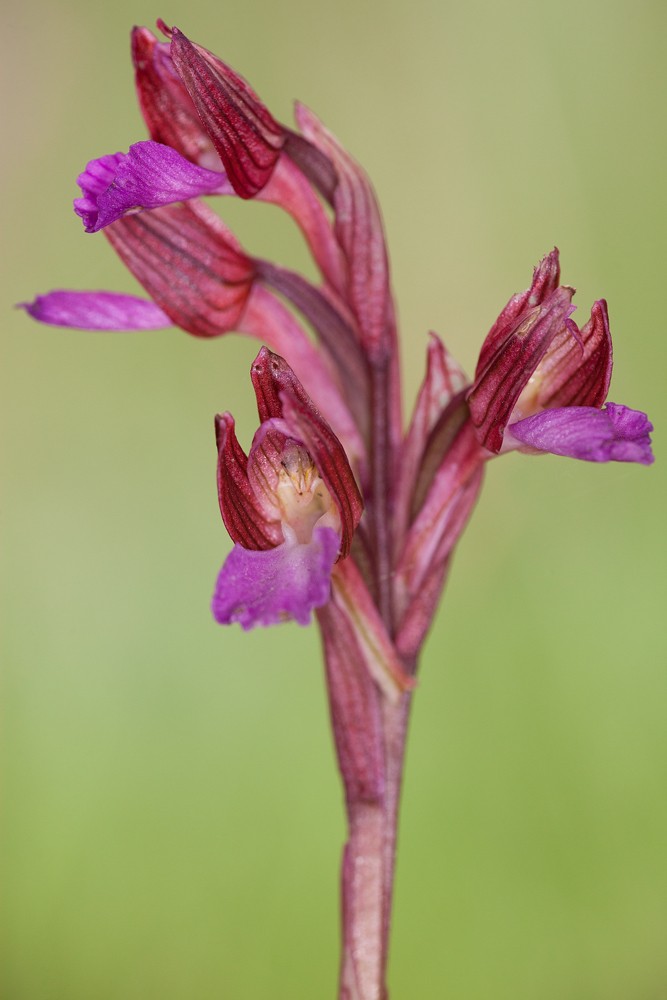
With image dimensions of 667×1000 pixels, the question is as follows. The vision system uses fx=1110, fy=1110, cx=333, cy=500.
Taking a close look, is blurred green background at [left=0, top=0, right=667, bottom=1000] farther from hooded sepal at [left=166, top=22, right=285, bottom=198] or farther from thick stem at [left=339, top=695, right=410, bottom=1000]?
hooded sepal at [left=166, top=22, right=285, bottom=198]

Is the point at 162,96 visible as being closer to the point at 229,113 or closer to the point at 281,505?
the point at 229,113

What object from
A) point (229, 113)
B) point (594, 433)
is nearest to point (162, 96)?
point (229, 113)

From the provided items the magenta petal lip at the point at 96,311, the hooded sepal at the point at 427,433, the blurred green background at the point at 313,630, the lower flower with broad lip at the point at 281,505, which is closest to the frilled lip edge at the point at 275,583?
the lower flower with broad lip at the point at 281,505

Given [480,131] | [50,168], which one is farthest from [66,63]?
[480,131]

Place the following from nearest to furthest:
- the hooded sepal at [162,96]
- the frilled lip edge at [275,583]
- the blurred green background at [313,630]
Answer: the frilled lip edge at [275,583] < the hooded sepal at [162,96] < the blurred green background at [313,630]

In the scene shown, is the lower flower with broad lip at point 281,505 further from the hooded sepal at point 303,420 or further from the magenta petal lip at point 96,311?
the magenta petal lip at point 96,311
